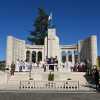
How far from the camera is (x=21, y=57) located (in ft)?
123

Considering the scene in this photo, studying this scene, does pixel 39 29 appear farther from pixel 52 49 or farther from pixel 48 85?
pixel 48 85

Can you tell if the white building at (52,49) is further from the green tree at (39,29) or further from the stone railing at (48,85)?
the green tree at (39,29)

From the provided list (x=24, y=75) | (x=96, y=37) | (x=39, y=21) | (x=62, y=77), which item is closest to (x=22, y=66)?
(x=24, y=75)

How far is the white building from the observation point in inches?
1355

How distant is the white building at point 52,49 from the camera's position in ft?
113

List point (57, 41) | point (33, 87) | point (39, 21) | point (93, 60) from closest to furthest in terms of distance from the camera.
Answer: point (33, 87) → point (93, 60) → point (57, 41) → point (39, 21)

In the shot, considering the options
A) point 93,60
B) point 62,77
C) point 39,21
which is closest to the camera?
point 62,77

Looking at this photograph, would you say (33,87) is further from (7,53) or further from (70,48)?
(70,48)

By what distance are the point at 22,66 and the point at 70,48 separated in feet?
32.1

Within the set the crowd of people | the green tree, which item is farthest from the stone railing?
the green tree

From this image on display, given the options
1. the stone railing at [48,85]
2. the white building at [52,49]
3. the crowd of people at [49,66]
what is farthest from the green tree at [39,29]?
the stone railing at [48,85]

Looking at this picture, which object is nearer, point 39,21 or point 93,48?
point 93,48

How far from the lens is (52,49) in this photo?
36.7 meters

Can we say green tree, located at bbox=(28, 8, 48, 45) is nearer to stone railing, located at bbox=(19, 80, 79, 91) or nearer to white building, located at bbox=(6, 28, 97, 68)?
white building, located at bbox=(6, 28, 97, 68)
